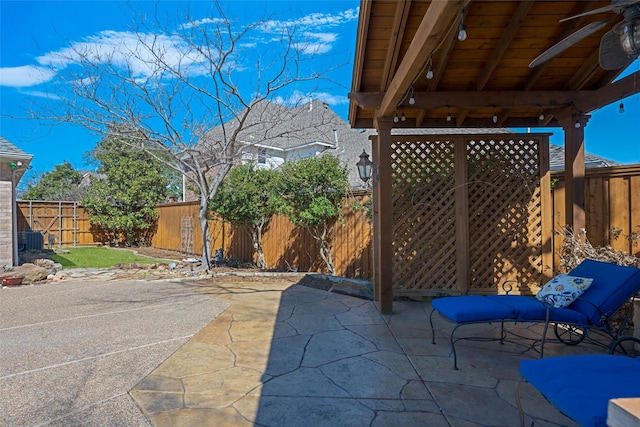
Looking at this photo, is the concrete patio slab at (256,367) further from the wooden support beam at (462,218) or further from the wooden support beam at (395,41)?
the wooden support beam at (395,41)

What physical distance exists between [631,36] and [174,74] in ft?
24.2

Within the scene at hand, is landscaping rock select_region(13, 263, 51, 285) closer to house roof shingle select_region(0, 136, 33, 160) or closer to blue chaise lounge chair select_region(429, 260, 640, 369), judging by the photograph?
house roof shingle select_region(0, 136, 33, 160)

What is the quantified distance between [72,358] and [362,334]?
2.78m

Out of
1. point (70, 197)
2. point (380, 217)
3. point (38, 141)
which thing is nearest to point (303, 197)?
point (380, 217)

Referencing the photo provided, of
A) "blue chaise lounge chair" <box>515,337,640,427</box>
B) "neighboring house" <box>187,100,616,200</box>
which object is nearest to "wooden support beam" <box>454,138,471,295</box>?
"blue chaise lounge chair" <box>515,337,640,427</box>

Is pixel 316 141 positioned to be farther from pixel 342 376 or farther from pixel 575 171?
pixel 342 376

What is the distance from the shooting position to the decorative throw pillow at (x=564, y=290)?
11.0 ft

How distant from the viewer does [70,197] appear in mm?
23797

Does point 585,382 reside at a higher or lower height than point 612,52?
lower

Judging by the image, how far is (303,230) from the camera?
29.5ft

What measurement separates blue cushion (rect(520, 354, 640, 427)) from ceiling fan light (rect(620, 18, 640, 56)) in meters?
2.08

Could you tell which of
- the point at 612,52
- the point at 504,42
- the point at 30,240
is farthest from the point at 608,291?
the point at 30,240

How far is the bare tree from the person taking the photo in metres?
7.13

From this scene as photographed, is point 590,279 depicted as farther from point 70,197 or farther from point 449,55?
point 70,197
